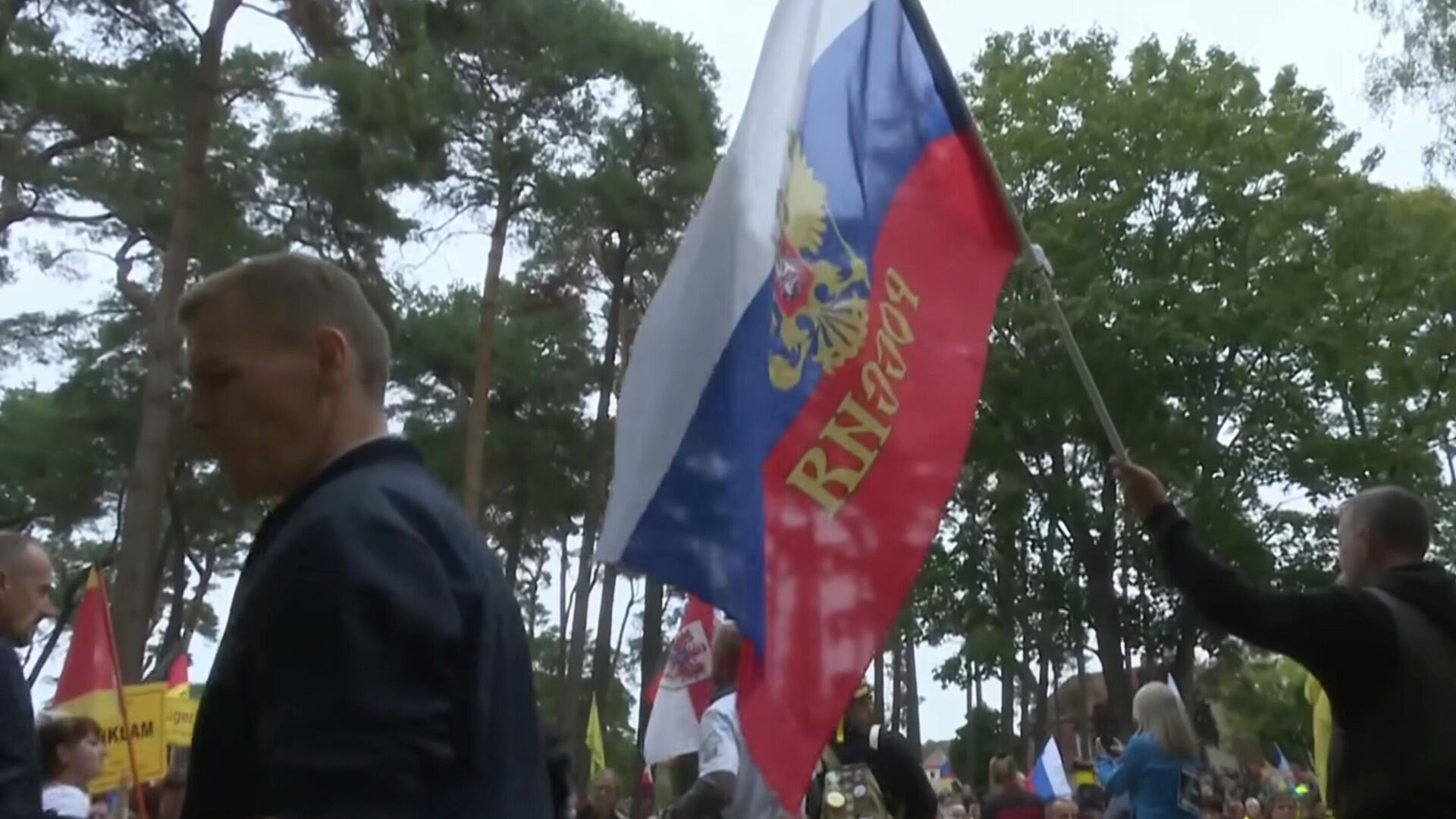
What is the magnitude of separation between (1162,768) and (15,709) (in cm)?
590

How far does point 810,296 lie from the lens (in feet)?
17.2

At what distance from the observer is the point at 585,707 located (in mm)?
33125

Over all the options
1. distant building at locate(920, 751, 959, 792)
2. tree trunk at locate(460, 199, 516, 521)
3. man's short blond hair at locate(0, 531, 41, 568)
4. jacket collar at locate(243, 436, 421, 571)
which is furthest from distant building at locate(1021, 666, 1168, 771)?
jacket collar at locate(243, 436, 421, 571)

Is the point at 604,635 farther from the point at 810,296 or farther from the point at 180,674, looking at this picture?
the point at 810,296

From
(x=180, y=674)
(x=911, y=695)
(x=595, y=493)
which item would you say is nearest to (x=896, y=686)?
(x=911, y=695)

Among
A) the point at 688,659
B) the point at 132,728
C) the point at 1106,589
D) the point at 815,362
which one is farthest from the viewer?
the point at 1106,589

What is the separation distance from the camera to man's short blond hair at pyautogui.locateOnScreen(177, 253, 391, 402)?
81.4 inches

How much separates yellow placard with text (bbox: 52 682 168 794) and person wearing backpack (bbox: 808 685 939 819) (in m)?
4.96

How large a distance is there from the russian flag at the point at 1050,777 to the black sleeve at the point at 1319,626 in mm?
12979

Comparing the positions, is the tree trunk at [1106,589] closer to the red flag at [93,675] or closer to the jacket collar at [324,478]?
the red flag at [93,675]

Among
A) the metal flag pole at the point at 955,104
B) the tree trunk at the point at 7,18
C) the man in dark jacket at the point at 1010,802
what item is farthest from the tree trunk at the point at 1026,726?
the metal flag pole at the point at 955,104

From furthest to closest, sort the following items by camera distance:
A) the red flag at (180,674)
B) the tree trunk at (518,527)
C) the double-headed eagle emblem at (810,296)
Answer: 1. the tree trunk at (518,527)
2. the red flag at (180,674)
3. the double-headed eagle emblem at (810,296)

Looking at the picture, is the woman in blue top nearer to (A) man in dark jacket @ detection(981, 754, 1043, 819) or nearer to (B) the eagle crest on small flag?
(B) the eagle crest on small flag

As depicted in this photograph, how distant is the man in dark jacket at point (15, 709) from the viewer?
4.18 meters
